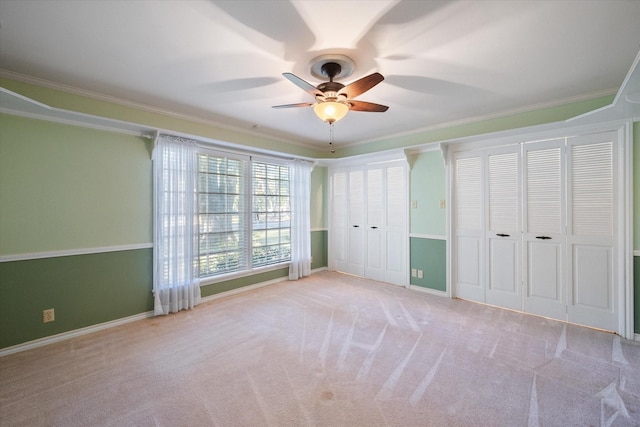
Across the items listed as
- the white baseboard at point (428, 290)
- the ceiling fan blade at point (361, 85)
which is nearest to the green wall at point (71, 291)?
the ceiling fan blade at point (361, 85)

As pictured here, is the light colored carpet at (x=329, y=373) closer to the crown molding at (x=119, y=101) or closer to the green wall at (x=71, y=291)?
the green wall at (x=71, y=291)

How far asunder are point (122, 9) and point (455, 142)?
152 inches

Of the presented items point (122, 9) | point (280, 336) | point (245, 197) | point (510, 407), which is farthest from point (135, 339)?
point (510, 407)

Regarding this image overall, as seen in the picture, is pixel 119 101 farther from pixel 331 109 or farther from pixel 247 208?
pixel 331 109

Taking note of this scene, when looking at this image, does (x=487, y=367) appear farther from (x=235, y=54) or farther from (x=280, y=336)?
(x=235, y=54)

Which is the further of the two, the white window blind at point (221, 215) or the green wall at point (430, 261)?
the green wall at point (430, 261)

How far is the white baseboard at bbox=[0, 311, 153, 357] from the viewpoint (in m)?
2.62

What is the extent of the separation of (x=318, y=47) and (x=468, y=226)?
3182 millimetres

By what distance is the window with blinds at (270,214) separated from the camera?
4.59 meters

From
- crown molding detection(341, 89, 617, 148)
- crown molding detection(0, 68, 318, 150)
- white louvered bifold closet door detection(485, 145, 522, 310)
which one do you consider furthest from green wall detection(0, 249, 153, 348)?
white louvered bifold closet door detection(485, 145, 522, 310)

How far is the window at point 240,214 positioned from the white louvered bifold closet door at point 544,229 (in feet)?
11.6

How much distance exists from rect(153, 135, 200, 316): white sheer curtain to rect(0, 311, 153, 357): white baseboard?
0.74 feet

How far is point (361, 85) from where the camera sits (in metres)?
2.18

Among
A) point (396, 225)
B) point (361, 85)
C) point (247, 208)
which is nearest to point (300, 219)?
point (247, 208)
